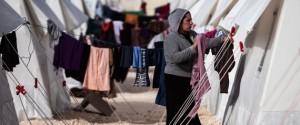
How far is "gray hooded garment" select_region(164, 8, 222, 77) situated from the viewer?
5484 millimetres

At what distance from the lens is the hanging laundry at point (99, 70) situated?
27.9 ft

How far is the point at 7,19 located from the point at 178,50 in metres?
1.77

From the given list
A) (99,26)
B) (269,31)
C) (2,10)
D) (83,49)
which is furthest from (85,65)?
(99,26)

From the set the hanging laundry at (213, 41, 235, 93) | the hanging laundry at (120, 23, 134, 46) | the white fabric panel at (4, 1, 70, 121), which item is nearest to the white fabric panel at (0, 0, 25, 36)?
the hanging laundry at (213, 41, 235, 93)

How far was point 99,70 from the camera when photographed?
8.52 metres

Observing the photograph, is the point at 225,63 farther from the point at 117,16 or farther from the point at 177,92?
the point at 117,16

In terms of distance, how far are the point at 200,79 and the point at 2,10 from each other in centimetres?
213

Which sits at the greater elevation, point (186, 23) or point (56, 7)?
point (56, 7)

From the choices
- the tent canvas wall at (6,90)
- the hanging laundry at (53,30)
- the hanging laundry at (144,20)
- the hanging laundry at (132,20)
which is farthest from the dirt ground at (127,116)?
the hanging laundry at (144,20)

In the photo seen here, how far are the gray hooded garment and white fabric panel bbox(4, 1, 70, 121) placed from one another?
10.7ft

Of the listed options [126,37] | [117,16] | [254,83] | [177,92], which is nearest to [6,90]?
[177,92]

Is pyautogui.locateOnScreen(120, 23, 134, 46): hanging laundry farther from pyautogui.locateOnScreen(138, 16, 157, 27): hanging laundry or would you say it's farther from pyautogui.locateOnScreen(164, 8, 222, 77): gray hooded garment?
pyautogui.locateOnScreen(164, 8, 222, 77): gray hooded garment

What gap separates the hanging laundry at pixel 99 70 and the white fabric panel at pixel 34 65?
28.7 inches

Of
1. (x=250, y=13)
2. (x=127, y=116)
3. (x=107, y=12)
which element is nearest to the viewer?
(x=250, y=13)
